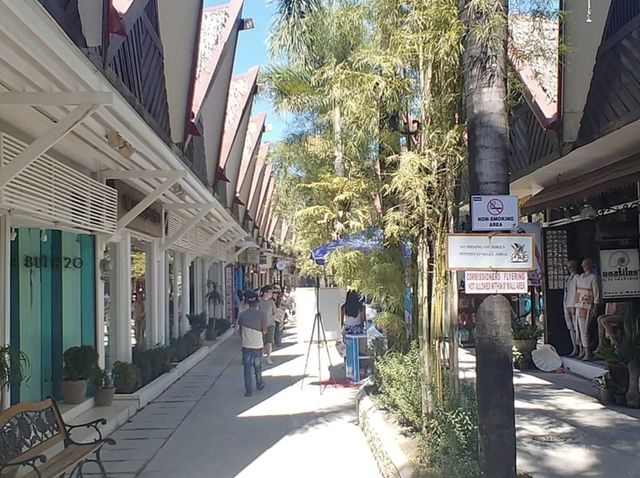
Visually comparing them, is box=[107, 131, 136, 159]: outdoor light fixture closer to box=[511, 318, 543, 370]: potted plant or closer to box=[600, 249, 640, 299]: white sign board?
box=[600, 249, 640, 299]: white sign board

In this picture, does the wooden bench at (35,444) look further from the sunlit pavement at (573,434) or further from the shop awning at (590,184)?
the shop awning at (590,184)

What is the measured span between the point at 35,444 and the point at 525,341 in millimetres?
9070

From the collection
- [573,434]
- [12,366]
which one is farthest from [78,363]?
[573,434]

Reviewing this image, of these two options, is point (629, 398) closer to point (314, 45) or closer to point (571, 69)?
point (571, 69)

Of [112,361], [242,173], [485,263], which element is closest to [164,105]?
[112,361]

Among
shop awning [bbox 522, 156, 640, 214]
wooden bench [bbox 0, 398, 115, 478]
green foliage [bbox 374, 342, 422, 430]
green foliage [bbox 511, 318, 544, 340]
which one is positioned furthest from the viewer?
green foliage [bbox 511, 318, 544, 340]

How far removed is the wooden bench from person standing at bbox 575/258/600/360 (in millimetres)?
8415

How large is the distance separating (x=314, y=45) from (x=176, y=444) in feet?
28.6

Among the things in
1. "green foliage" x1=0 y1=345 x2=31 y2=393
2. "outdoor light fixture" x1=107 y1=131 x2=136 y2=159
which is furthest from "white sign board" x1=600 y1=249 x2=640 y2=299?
"green foliage" x1=0 y1=345 x2=31 y2=393

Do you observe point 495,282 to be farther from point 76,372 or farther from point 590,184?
point 76,372

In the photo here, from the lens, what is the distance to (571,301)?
12.1 metres

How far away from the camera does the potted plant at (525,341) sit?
1262cm

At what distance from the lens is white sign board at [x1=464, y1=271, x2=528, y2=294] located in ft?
14.8

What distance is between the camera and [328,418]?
9.48 m
